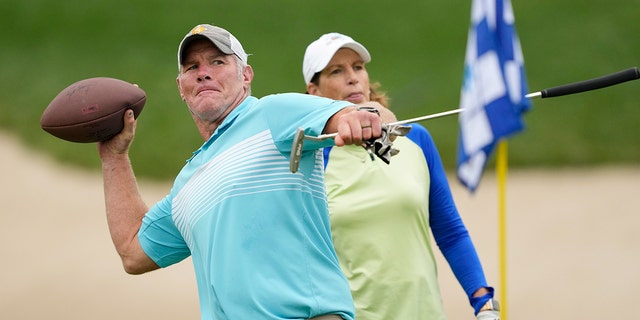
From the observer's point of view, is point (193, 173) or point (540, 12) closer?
point (193, 173)

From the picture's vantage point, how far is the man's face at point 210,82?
3.62 metres

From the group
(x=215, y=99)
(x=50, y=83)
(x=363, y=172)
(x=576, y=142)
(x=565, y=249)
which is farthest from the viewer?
(x=50, y=83)

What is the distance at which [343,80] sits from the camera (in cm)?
475

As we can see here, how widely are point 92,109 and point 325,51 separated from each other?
3.68 ft

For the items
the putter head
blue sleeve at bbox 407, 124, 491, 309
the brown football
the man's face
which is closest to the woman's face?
blue sleeve at bbox 407, 124, 491, 309

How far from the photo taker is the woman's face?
471 cm

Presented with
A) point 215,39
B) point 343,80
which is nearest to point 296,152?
A: point 215,39

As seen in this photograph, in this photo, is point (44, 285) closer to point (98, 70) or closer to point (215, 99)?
point (98, 70)

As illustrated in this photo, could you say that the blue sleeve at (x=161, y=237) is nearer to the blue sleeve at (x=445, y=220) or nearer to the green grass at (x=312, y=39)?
the blue sleeve at (x=445, y=220)

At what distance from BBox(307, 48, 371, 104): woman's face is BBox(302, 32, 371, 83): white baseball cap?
0.03m

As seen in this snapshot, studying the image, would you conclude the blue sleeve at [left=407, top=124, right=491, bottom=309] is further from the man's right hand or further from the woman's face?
the man's right hand

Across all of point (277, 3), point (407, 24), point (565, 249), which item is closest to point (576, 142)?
point (565, 249)

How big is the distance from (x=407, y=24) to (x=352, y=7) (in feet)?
2.60

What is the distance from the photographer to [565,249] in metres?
9.96
